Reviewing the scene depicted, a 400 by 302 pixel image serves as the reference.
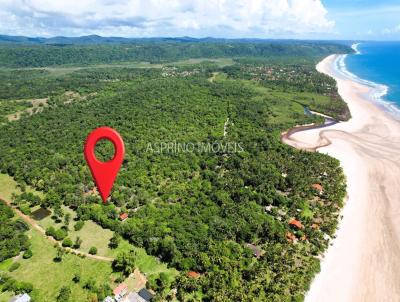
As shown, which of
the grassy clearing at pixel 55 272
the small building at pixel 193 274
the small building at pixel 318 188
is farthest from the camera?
the small building at pixel 318 188

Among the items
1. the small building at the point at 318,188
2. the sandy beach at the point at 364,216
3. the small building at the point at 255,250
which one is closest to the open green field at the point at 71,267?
the small building at the point at 255,250

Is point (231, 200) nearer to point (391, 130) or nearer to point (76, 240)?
point (76, 240)

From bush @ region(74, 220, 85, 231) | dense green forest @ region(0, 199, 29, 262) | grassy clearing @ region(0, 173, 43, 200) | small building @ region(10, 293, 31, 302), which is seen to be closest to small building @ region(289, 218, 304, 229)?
bush @ region(74, 220, 85, 231)

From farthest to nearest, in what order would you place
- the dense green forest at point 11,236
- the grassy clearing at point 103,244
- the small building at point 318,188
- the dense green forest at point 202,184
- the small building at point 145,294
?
the small building at point 318,188
the dense green forest at point 11,236
the grassy clearing at point 103,244
the dense green forest at point 202,184
the small building at point 145,294

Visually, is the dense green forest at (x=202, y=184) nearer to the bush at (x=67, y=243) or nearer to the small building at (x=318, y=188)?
the small building at (x=318, y=188)

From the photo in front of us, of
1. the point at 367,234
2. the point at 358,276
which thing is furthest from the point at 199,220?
the point at 367,234
